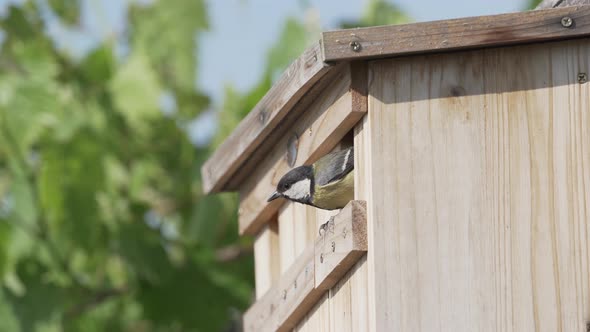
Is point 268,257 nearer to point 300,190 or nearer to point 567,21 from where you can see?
point 300,190

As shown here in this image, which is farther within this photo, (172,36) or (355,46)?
(172,36)

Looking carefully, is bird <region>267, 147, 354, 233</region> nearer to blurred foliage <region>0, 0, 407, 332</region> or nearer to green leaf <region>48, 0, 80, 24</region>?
Answer: blurred foliage <region>0, 0, 407, 332</region>

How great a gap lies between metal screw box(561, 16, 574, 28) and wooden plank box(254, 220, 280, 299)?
4.51ft

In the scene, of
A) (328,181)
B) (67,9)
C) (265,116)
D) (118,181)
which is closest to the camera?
(328,181)

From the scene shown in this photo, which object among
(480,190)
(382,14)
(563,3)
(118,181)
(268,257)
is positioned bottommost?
(268,257)

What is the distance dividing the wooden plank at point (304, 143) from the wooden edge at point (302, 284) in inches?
10.0

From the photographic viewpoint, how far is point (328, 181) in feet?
8.90

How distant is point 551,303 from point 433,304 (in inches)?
11.1

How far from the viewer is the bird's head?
2.79m

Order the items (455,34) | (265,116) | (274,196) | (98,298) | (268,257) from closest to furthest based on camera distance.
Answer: (455,34) < (265,116) < (274,196) < (268,257) < (98,298)

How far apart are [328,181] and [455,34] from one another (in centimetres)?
55

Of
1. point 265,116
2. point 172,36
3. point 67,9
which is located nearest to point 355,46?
point 265,116

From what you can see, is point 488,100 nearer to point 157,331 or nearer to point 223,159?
point 223,159

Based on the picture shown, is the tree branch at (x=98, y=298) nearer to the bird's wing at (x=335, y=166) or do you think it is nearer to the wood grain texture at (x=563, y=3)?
the bird's wing at (x=335, y=166)
